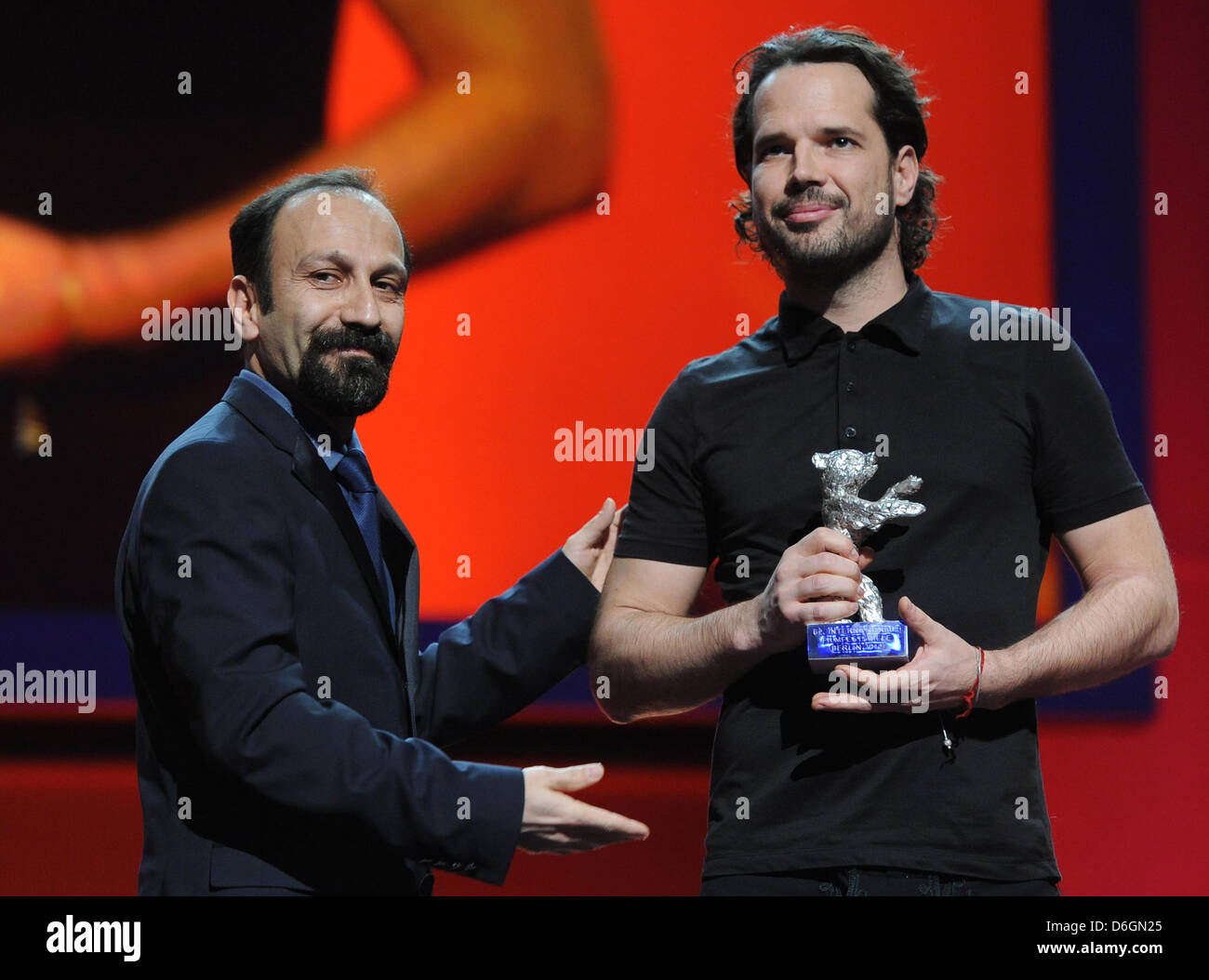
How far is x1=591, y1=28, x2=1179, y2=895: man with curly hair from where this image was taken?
1.77 meters

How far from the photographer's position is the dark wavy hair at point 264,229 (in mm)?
2225

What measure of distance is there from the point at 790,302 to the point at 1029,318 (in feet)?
1.23

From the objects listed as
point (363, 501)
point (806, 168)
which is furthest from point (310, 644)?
point (806, 168)

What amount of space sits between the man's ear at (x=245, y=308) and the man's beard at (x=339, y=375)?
5.8 inches

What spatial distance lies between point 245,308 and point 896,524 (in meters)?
1.15

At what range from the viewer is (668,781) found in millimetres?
2994

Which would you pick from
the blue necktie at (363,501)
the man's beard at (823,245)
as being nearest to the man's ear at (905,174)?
the man's beard at (823,245)

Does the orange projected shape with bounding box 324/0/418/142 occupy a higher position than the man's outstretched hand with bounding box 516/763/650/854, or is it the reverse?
the orange projected shape with bounding box 324/0/418/142

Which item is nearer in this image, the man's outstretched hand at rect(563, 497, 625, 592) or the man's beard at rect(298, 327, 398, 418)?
the man's beard at rect(298, 327, 398, 418)

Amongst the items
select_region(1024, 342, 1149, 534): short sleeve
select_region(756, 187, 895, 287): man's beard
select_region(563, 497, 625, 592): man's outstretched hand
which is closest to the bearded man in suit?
select_region(563, 497, 625, 592): man's outstretched hand

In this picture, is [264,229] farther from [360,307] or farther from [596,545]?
[596,545]

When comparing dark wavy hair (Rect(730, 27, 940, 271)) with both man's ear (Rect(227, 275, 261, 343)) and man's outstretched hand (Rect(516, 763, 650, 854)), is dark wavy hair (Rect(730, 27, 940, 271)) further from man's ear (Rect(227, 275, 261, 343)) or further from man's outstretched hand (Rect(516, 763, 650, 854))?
man's outstretched hand (Rect(516, 763, 650, 854))

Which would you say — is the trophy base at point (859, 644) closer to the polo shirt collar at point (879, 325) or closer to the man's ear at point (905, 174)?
the polo shirt collar at point (879, 325)

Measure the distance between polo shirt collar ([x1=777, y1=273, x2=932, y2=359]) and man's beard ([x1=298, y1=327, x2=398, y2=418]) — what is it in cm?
67
